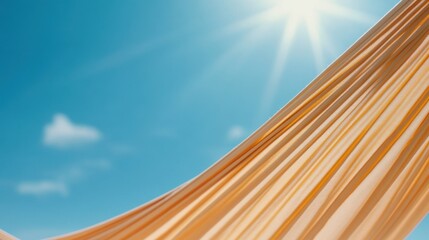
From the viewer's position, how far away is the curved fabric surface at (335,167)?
5.15ft

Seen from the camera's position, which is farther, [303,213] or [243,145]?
[243,145]

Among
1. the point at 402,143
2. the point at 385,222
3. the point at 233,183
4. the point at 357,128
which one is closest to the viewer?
the point at 385,222

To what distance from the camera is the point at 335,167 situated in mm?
1741

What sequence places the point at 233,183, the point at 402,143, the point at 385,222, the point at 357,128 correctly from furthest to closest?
the point at 233,183, the point at 357,128, the point at 402,143, the point at 385,222

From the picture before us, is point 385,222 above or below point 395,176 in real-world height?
below

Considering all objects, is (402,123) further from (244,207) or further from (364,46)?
(244,207)

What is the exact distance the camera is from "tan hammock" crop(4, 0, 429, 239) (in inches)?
61.8

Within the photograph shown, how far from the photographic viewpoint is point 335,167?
174cm

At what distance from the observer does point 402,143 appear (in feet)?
5.48

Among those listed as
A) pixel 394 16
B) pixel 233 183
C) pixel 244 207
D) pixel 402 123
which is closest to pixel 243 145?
pixel 233 183

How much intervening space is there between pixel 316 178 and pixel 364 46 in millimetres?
651

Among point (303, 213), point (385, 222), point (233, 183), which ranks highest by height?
point (233, 183)

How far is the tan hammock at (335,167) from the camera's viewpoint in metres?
1.57

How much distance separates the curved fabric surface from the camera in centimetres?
157
